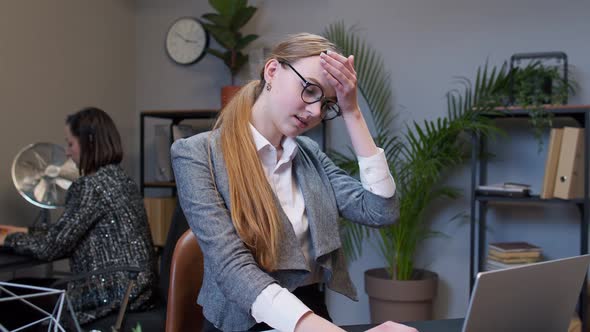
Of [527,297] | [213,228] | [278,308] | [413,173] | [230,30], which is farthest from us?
[230,30]

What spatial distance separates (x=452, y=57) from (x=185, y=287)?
244 cm

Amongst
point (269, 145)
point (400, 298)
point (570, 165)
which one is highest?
point (269, 145)

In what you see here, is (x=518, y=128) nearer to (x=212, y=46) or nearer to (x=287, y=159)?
(x=212, y=46)

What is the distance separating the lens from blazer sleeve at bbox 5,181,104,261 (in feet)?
7.66

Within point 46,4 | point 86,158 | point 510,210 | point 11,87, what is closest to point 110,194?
point 86,158

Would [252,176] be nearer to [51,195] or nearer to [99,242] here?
[99,242]

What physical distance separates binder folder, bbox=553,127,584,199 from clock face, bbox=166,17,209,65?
2250 millimetres

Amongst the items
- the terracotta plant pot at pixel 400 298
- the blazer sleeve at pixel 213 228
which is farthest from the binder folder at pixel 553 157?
the blazer sleeve at pixel 213 228

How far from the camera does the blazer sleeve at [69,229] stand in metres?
2.34

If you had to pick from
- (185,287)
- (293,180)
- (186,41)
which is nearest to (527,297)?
(293,180)

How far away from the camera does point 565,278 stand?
1024mm

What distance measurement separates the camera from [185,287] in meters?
1.54

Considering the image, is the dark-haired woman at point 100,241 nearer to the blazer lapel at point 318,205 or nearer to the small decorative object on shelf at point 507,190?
the blazer lapel at point 318,205

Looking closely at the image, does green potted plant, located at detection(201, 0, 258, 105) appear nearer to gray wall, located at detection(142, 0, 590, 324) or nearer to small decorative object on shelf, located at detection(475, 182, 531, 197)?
gray wall, located at detection(142, 0, 590, 324)
